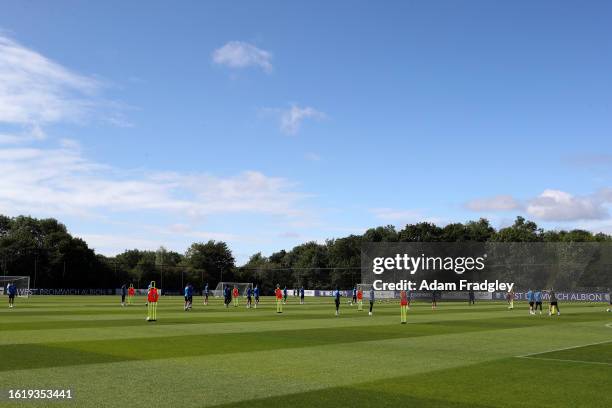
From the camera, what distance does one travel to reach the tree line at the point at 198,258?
121062 millimetres

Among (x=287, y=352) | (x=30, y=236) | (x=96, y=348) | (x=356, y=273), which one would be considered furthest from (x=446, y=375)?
(x=356, y=273)

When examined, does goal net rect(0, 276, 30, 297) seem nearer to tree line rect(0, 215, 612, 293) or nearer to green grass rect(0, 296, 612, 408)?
tree line rect(0, 215, 612, 293)

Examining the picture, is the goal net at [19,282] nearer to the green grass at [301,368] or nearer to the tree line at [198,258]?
the tree line at [198,258]

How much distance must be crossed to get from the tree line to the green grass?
10290 centimetres

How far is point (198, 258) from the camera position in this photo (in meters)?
157

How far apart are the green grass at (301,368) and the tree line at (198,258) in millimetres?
102895

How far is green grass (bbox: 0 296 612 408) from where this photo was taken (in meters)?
11.5

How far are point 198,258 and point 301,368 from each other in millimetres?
144840

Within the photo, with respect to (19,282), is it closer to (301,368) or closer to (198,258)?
(198,258)

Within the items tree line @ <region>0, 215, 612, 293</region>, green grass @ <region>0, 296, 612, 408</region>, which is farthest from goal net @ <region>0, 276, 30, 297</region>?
green grass @ <region>0, 296, 612, 408</region>

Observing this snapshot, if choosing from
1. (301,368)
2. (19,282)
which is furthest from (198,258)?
(301,368)

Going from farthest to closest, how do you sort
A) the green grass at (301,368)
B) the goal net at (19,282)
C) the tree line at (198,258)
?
1. the tree line at (198,258)
2. the goal net at (19,282)
3. the green grass at (301,368)

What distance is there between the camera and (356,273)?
501ft

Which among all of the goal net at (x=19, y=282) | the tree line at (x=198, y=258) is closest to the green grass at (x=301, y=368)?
the goal net at (x=19, y=282)
